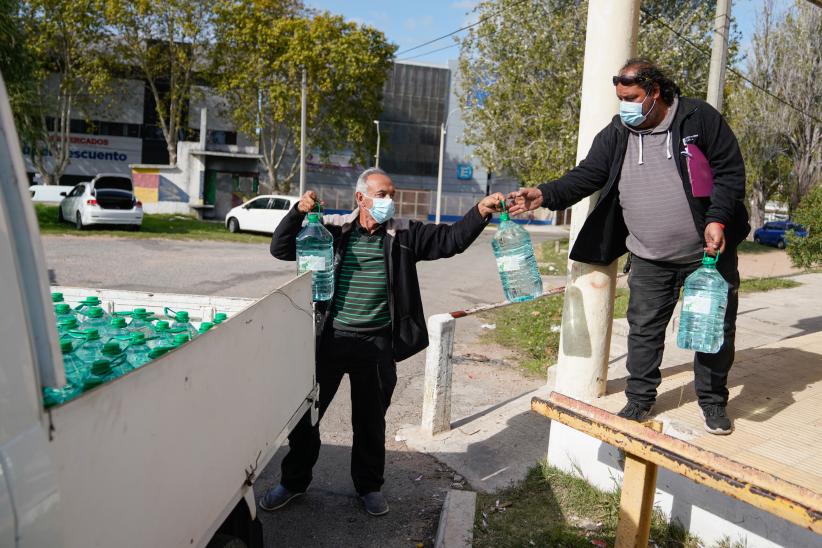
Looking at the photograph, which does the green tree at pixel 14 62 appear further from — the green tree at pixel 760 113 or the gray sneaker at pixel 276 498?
the green tree at pixel 760 113

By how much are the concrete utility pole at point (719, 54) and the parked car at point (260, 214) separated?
15.5m

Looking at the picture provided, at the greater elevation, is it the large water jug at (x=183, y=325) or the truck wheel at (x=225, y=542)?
the large water jug at (x=183, y=325)

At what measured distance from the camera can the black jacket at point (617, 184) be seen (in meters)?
3.25

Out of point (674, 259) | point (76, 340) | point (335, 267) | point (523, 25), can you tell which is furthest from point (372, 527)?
point (523, 25)

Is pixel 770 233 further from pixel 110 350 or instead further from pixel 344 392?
pixel 110 350

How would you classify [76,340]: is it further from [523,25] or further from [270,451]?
[523,25]

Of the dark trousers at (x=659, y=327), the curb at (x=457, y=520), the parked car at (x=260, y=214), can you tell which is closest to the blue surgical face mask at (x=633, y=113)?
the dark trousers at (x=659, y=327)

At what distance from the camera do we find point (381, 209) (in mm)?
3750

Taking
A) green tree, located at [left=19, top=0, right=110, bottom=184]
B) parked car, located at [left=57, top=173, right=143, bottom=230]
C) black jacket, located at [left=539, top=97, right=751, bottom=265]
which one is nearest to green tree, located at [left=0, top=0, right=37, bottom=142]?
parked car, located at [left=57, top=173, right=143, bottom=230]

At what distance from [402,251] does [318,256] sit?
486 mm

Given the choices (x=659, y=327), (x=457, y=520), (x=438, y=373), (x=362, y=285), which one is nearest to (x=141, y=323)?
(x=362, y=285)

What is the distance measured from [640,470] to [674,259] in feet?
3.88

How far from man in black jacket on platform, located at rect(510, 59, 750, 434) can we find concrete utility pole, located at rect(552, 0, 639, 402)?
365 mm

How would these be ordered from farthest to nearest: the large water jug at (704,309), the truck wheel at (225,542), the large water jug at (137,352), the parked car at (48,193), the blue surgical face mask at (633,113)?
1. the parked car at (48,193)
2. the blue surgical face mask at (633,113)
3. the large water jug at (704,309)
4. the large water jug at (137,352)
5. the truck wheel at (225,542)
